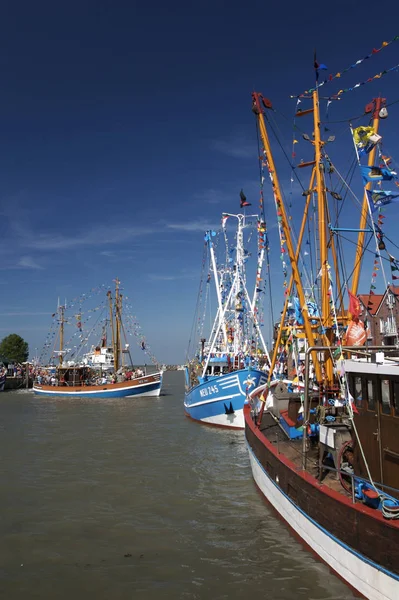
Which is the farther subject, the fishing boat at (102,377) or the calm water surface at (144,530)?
the fishing boat at (102,377)

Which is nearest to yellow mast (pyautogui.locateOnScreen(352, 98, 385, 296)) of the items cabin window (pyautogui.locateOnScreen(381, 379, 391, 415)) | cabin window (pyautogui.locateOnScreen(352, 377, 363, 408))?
cabin window (pyautogui.locateOnScreen(352, 377, 363, 408))

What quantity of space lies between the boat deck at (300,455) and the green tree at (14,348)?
370 feet

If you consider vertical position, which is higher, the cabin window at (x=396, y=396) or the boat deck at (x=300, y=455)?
the cabin window at (x=396, y=396)

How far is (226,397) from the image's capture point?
30.6m

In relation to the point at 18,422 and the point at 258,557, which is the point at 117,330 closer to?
the point at 18,422

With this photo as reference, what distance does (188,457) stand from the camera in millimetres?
22359

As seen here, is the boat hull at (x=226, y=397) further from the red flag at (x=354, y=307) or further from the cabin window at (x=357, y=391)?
the cabin window at (x=357, y=391)

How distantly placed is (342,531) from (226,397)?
21.6 m

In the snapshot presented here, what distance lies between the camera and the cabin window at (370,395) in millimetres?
10000

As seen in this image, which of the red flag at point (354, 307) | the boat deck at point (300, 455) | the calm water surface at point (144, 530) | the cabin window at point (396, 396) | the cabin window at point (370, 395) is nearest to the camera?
the cabin window at point (396, 396)

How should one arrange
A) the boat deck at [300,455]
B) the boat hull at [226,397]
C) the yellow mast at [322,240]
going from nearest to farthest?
the boat deck at [300,455] < the yellow mast at [322,240] < the boat hull at [226,397]

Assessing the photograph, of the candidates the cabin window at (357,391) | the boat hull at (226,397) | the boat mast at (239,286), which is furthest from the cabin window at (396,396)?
the boat mast at (239,286)

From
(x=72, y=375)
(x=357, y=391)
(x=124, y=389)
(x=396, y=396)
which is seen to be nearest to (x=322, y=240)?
(x=357, y=391)

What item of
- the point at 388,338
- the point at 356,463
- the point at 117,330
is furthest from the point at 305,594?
the point at 117,330
